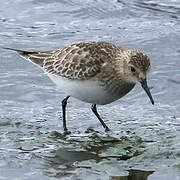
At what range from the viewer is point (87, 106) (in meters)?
9.84

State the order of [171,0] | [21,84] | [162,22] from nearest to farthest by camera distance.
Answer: [21,84] < [162,22] < [171,0]

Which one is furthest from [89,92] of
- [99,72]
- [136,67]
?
[136,67]

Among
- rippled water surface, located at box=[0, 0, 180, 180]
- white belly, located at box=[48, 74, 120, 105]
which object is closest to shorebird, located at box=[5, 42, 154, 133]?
white belly, located at box=[48, 74, 120, 105]

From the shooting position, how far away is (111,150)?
8070mm

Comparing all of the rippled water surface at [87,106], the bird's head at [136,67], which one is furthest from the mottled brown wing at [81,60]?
the rippled water surface at [87,106]

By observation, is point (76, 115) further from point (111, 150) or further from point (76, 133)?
point (111, 150)

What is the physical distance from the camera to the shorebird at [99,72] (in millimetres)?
8328

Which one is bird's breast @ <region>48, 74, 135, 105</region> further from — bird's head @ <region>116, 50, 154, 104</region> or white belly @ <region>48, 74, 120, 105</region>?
bird's head @ <region>116, 50, 154, 104</region>

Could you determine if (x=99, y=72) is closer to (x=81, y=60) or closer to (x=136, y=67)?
(x=81, y=60)

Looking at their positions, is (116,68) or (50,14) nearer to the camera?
(116,68)

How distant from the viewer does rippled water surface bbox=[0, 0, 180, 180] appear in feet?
24.6

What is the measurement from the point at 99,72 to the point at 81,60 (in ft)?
1.25

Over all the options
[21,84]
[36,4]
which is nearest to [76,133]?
[21,84]

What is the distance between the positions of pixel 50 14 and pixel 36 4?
66cm
